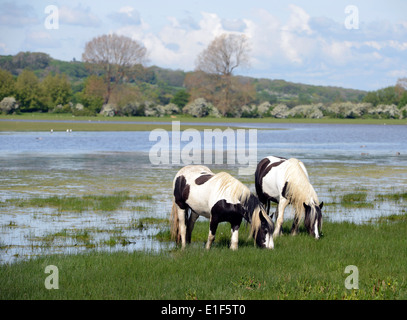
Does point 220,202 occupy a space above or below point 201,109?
below

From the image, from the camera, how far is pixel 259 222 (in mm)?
11055

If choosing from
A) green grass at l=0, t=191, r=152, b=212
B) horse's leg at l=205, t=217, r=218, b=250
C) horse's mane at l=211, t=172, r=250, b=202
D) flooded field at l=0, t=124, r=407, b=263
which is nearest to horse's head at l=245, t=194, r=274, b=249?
horse's mane at l=211, t=172, r=250, b=202

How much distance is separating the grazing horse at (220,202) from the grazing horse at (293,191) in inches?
57.9

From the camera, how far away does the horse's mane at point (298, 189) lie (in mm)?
12359

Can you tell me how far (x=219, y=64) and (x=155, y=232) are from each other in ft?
329

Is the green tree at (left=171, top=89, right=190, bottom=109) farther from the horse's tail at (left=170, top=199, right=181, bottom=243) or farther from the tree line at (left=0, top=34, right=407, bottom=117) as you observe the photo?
the horse's tail at (left=170, top=199, right=181, bottom=243)

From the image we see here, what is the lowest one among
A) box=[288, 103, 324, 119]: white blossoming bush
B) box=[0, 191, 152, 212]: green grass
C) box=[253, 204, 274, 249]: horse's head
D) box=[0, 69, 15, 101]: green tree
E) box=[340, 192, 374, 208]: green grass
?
box=[340, 192, 374, 208]: green grass

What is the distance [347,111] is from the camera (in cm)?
10944

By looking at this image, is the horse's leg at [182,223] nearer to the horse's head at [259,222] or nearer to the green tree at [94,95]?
the horse's head at [259,222]

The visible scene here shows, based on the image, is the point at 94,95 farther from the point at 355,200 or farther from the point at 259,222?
the point at 259,222

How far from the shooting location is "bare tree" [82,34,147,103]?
385 ft

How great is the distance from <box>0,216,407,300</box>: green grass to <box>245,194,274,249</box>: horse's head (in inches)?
10.0

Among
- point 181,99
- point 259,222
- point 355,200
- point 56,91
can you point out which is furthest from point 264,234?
point 56,91

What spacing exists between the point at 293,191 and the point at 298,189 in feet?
0.43
